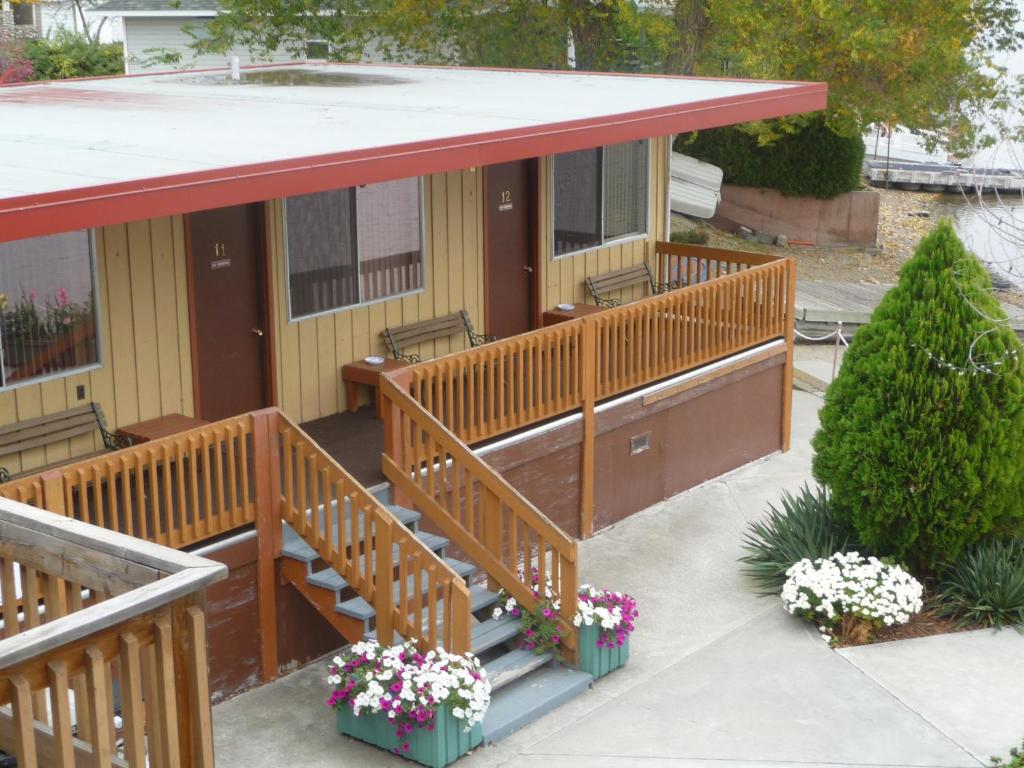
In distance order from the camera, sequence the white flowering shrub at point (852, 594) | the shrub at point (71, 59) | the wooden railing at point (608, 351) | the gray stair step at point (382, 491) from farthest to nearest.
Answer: the shrub at point (71, 59), the wooden railing at point (608, 351), the white flowering shrub at point (852, 594), the gray stair step at point (382, 491)

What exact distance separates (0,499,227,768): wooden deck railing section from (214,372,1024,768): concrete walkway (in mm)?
4427

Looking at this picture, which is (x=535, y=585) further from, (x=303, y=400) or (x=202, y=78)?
(x=202, y=78)

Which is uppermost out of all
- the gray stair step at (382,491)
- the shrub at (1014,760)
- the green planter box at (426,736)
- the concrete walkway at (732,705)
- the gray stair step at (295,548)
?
the gray stair step at (382,491)

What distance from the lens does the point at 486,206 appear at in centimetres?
1381

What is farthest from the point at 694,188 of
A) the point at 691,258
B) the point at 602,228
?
the point at 602,228

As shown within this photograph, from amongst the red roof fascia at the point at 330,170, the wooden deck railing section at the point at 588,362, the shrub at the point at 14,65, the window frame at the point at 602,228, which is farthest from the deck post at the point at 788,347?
the shrub at the point at 14,65

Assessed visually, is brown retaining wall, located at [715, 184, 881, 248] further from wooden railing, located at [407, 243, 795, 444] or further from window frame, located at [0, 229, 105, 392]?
window frame, located at [0, 229, 105, 392]

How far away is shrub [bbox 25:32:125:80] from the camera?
35375 mm

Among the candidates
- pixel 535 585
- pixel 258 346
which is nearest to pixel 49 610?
pixel 535 585

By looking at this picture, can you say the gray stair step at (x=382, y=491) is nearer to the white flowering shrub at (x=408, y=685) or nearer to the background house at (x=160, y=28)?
the white flowering shrub at (x=408, y=685)

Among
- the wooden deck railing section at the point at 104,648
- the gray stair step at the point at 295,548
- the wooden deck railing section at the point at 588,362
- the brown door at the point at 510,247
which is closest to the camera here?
the wooden deck railing section at the point at 104,648

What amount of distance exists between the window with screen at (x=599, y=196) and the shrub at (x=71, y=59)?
2356 centimetres

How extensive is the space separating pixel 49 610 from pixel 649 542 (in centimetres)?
858

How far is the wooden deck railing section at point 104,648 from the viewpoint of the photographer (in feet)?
13.9
